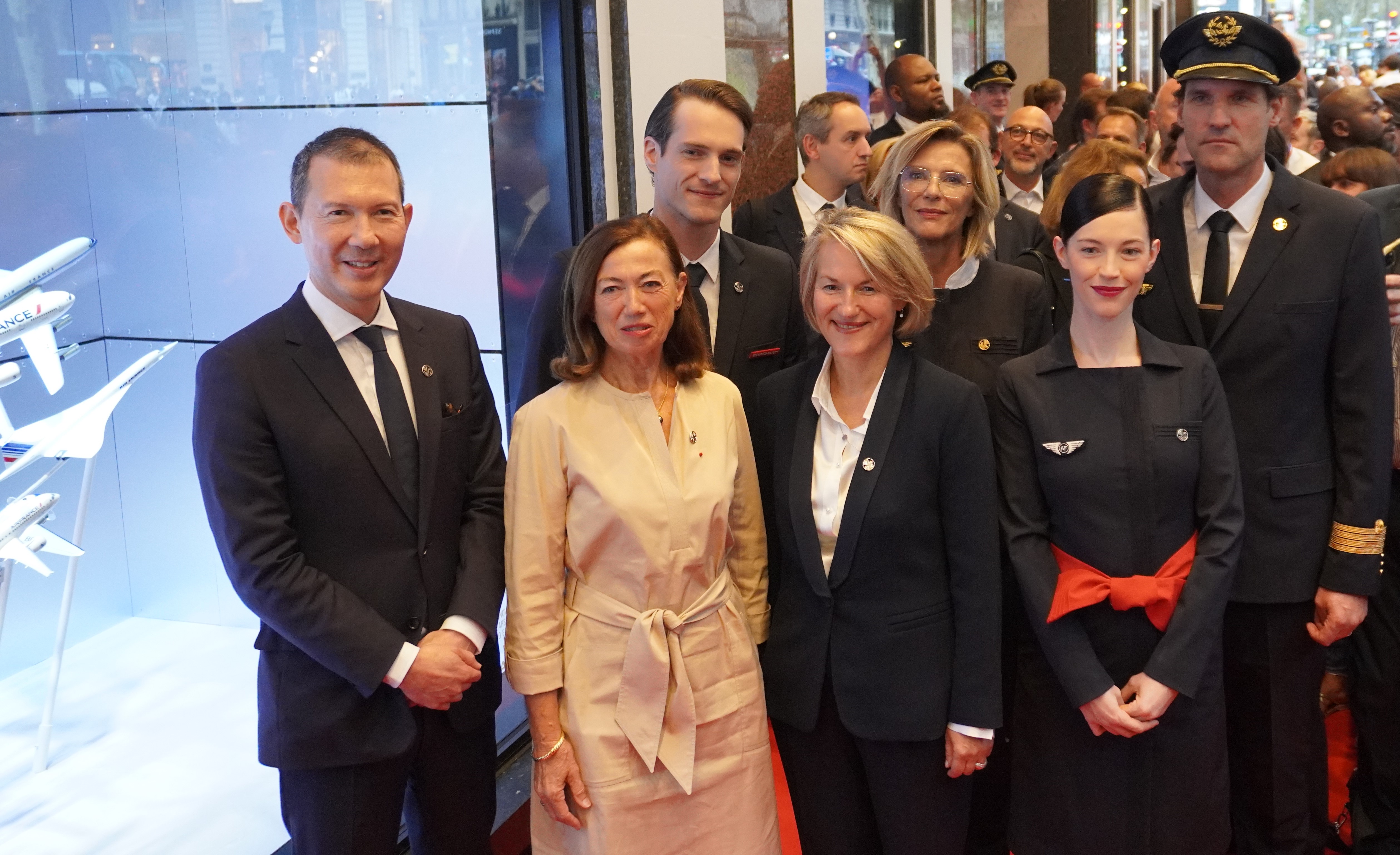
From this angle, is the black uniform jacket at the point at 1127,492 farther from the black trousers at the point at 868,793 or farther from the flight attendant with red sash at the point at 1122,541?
the black trousers at the point at 868,793

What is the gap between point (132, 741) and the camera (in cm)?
273

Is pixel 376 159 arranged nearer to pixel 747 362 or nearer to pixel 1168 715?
pixel 747 362

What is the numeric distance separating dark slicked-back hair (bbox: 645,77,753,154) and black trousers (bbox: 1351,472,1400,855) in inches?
76.2

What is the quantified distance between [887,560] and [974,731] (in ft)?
1.27

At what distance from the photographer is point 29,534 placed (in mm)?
2334

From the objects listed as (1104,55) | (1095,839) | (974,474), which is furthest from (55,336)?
(1104,55)

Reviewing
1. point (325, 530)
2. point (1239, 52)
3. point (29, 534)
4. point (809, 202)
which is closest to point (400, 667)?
point (325, 530)

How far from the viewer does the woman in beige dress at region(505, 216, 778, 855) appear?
2.30 meters

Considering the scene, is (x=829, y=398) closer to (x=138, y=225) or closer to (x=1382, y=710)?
(x=138, y=225)

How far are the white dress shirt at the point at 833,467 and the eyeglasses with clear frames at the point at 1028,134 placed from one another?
12.7 feet

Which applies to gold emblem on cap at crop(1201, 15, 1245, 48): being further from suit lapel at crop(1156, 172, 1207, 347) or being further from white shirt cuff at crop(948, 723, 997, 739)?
white shirt cuff at crop(948, 723, 997, 739)

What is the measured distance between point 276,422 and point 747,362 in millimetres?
1231

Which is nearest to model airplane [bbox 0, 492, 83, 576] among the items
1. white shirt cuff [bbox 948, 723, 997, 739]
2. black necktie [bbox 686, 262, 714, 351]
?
black necktie [bbox 686, 262, 714, 351]

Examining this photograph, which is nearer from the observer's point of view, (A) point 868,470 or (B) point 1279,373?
(A) point 868,470
